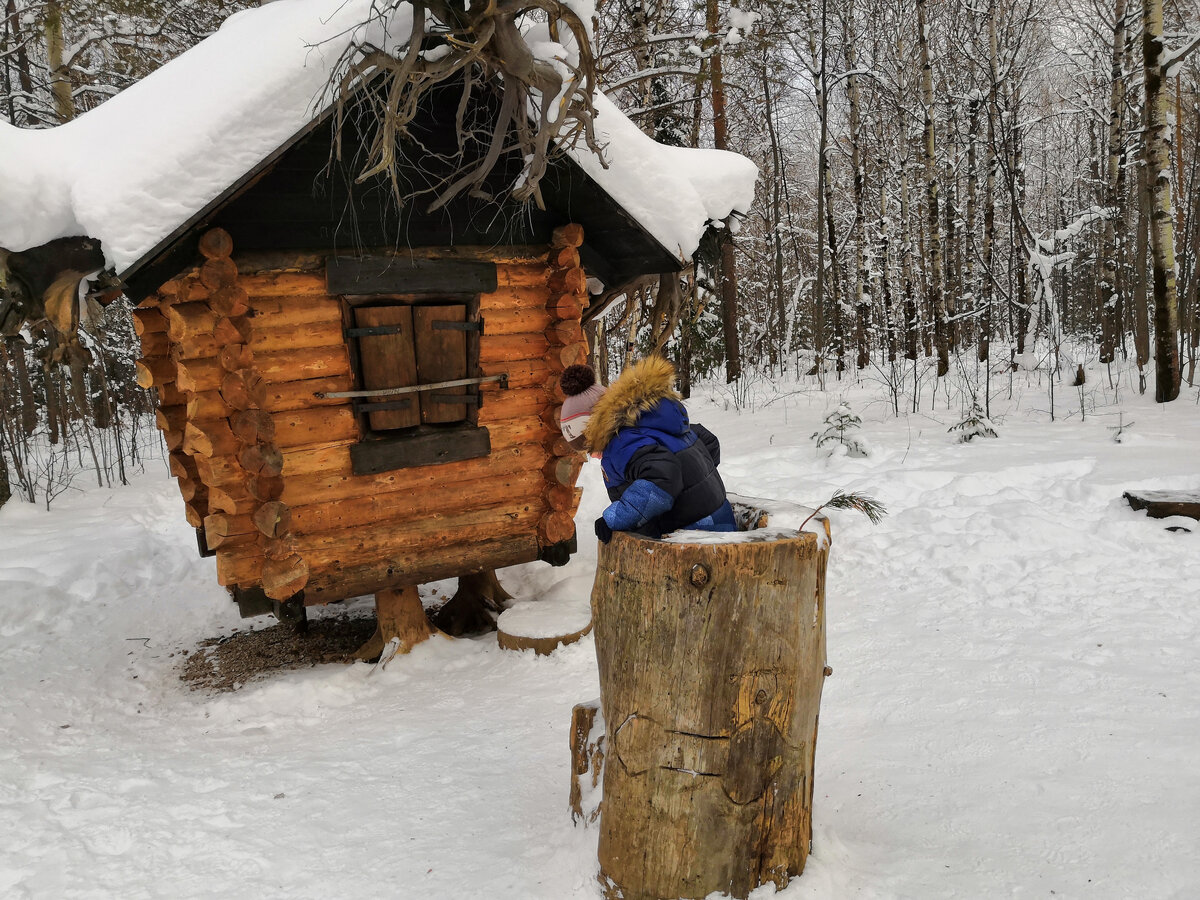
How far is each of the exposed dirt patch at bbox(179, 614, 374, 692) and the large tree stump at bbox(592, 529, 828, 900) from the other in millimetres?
3597

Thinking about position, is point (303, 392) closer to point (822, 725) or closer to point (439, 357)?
point (439, 357)

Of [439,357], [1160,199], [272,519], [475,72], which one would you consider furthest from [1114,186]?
[272,519]

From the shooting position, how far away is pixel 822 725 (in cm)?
388

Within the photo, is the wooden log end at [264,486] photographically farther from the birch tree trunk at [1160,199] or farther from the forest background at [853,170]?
the birch tree trunk at [1160,199]

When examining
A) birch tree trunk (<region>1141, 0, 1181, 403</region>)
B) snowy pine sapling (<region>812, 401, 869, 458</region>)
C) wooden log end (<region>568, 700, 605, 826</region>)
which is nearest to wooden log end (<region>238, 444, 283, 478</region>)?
wooden log end (<region>568, 700, 605, 826</region>)

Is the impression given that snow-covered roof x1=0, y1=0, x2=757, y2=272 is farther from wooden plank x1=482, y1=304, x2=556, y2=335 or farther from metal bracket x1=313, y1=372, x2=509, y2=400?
wooden plank x1=482, y1=304, x2=556, y2=335

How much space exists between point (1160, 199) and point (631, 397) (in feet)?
28.3

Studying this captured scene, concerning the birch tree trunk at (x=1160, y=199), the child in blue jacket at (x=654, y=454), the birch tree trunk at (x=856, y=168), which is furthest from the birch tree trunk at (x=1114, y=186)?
the child in blue jacket at (x=654, y=454)

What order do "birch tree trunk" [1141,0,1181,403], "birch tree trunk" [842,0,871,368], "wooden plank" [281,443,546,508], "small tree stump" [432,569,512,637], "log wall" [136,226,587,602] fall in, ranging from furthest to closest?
A: "birch tree trunk" [842,0,871,368] → "birch tree trunk" [1141,0,1181,403] → "small tree stump" [432,569,512,637] → "wooden plank" [281,443,546,508] → "log wall" [136,226,587,602]

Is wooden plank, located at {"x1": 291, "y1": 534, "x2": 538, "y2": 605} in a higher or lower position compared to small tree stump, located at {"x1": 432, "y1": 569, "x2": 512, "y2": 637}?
higher

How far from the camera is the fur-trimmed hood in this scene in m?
2.95

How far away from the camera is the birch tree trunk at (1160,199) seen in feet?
27.7

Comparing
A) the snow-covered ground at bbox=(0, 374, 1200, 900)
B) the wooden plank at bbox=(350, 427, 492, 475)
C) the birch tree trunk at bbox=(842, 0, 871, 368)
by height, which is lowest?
the snow-covered ground at bbox=(0, 374, 1200, 900)

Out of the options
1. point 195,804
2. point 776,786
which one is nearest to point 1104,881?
point 776,786
